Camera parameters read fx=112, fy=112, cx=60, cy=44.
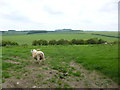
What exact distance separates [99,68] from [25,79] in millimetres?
7226

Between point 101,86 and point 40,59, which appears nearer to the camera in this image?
point 101,86

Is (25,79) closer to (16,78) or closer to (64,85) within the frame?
(16,78)

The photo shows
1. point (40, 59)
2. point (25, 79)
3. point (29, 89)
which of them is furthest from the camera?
point (40, 59)

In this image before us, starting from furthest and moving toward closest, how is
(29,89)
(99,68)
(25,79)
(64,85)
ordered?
(99,68) < (25,79) < (64,85) < (29,89)

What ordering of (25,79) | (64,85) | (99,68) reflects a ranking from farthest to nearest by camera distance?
(99,68)
(25,79)
(64,85)

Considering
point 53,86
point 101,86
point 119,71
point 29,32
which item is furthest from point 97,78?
point 29,32

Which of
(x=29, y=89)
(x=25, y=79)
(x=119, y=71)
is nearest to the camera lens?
(x=29, y=89)

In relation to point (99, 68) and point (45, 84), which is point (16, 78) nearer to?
point (45, 84)

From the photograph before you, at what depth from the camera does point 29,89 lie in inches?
295

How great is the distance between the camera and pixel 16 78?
30.3 feet

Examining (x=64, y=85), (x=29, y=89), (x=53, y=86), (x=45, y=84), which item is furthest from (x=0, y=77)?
(x=64, y=85)

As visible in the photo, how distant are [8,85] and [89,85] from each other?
5.77m

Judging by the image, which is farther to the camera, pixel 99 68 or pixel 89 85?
pixel 99 68

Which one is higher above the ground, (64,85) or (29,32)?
(29,32)
